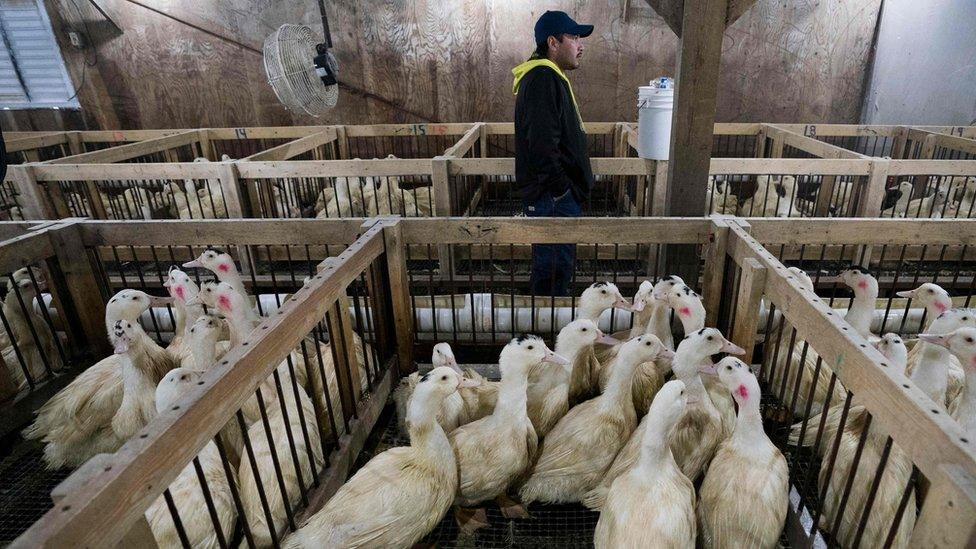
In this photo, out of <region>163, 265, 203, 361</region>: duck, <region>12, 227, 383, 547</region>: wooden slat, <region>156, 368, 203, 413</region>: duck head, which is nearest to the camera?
<region>12, 227, 383, 547</region>: wooden slat

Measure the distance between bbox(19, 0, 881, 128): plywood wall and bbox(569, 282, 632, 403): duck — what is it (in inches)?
189

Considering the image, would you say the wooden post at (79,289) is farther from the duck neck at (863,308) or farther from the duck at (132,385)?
the duck neck at (863,308)

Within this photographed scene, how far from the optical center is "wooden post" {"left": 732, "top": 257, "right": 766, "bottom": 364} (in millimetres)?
1888

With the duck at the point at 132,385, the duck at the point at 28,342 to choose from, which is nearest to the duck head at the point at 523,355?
the duck at the point at 132,385

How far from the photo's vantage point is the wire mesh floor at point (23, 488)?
187 centimetres

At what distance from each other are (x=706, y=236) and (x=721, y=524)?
3.94 feet

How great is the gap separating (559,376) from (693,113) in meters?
1.37

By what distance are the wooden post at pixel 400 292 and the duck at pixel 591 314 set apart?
2.68ft

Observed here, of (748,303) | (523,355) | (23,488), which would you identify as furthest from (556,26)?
(23,488)

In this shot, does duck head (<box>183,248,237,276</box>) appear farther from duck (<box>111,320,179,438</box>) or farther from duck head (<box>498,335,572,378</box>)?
duck head (<box>498,335,572,378</box>)

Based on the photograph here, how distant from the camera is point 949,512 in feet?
3.03

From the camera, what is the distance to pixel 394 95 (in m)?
6.74

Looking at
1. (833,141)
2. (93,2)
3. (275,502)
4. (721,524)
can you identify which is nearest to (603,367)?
(721,524)

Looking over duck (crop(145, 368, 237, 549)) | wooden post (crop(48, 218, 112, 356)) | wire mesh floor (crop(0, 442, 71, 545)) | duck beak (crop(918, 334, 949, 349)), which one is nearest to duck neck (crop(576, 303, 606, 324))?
duck beak (crop(918, 334, 949, 349))
